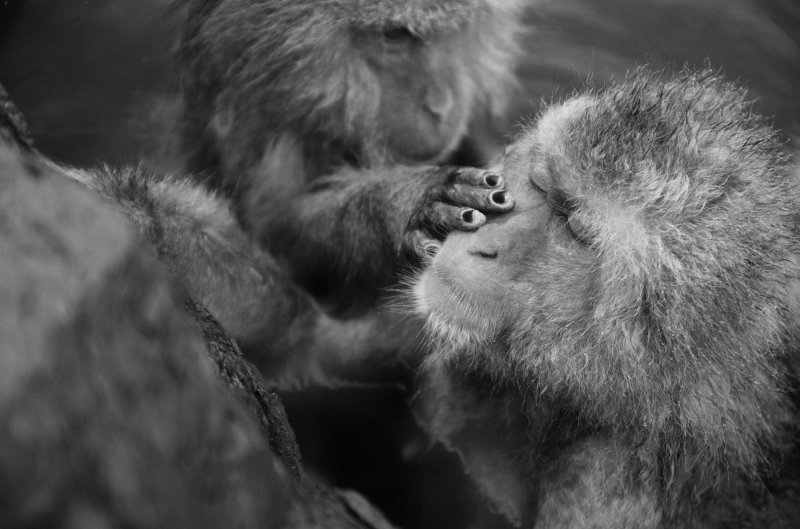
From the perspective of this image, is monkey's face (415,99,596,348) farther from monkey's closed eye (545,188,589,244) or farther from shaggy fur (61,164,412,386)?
shaggy fur (61,164,412,386)

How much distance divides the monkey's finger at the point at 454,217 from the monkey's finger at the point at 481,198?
→ 0.02 metres

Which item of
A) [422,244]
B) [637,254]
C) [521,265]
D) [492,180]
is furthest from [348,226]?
[637,254]

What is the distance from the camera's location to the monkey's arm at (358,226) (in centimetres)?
220

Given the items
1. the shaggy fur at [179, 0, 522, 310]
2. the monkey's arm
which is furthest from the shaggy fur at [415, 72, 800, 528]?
the shaggy fur at [179, 0, 522, 310]

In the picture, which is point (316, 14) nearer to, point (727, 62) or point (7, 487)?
point (727, 62)

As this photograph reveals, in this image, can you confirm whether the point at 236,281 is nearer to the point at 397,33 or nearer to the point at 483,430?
the point at 483,430

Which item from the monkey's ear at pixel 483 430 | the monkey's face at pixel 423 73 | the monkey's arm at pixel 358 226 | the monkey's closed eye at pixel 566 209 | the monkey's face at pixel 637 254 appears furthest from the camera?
the monkey's face at pixel 423 73

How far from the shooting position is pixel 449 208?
2.00 metres

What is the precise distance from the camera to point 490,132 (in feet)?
8.68

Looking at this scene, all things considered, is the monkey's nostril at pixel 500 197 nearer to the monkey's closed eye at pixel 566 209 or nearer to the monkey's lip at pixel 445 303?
the monkey's closed eye at pixel 566 209

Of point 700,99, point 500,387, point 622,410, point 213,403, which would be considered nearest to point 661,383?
point 622,410

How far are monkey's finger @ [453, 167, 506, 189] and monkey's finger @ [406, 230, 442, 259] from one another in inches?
7.0

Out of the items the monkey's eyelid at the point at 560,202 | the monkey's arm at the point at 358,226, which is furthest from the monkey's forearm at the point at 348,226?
the monkey's eyelid at the point at 560,202

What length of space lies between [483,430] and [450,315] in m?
0.49
